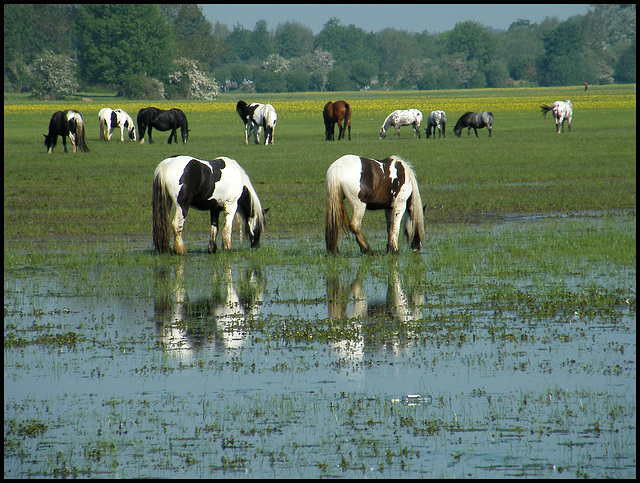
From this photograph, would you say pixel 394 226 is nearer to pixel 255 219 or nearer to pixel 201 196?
pixel 255 219

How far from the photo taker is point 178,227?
12.1 m

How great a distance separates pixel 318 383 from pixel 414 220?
6061mm

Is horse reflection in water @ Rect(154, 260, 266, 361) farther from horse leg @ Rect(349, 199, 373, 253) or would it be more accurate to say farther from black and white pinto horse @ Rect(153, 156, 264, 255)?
horse leg @ Rect(349, 199, 373, 253)

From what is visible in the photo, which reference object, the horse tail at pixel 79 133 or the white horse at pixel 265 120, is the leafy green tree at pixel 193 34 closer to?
the white horse at pixel 265 120

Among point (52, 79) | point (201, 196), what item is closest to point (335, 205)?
point (201, 196)

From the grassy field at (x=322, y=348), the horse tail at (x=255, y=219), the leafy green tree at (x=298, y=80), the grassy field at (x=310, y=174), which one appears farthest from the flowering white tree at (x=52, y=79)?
the horse tail at (x=255, y=219)

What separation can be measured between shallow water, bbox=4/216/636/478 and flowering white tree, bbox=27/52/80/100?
290 ft

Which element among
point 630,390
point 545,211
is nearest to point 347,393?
point 630,390

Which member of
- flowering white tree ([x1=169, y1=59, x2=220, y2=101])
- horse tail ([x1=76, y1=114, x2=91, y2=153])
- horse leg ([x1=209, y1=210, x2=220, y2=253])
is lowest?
horse leg ([x1=209, y1=210, x2=220, y2=253])

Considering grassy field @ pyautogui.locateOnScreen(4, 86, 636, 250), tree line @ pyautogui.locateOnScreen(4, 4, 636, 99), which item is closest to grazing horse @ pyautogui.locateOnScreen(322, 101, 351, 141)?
grassy field @ pyautogui.locateOnScreen(4, 86, 636, 250)

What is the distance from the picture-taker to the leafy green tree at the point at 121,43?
4026 inches

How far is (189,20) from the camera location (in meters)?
146

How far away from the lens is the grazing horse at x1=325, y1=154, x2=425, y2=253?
11.8 meters

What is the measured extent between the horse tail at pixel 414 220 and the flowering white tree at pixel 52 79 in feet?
286
